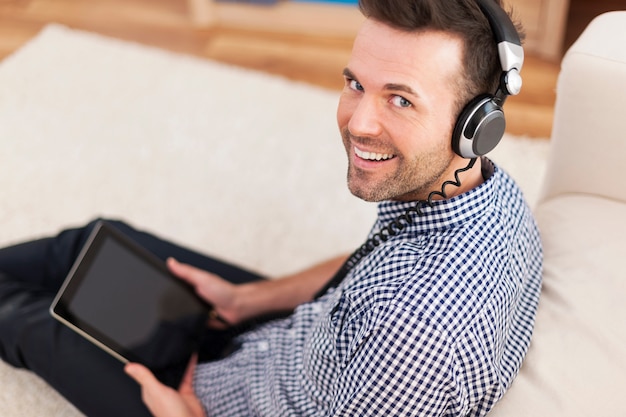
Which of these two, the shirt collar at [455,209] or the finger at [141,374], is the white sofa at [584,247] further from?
the finger at [141,374]

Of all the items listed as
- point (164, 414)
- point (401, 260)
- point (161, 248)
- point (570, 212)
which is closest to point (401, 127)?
point (401, 260)

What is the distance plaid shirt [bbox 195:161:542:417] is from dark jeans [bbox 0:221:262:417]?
0.31m

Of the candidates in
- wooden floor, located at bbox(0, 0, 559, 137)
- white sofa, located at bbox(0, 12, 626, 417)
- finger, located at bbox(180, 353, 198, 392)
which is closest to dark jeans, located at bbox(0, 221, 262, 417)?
finger, located at bbox(180, 353, 198, 392)

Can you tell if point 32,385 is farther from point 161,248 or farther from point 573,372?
point 573,372

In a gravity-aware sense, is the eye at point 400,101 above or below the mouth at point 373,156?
above

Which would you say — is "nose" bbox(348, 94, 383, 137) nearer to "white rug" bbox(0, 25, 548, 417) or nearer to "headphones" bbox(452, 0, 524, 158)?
"headphones" bbox(452, 0, 524, 158)

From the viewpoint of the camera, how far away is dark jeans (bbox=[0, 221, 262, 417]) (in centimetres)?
131

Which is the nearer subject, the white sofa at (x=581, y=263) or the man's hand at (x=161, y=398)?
the white sofa at (x=581, y=263)

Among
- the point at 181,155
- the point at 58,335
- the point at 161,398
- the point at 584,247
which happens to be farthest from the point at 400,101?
the point at 181,155

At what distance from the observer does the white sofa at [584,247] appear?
98cm

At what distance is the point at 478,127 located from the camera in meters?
0.97

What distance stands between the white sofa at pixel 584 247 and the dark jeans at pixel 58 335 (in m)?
0.67

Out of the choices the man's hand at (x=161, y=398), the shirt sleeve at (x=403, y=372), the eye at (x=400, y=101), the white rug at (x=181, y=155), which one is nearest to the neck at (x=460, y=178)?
the eye at (x=400, y=101)

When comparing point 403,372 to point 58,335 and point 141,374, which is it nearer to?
point 141,374
